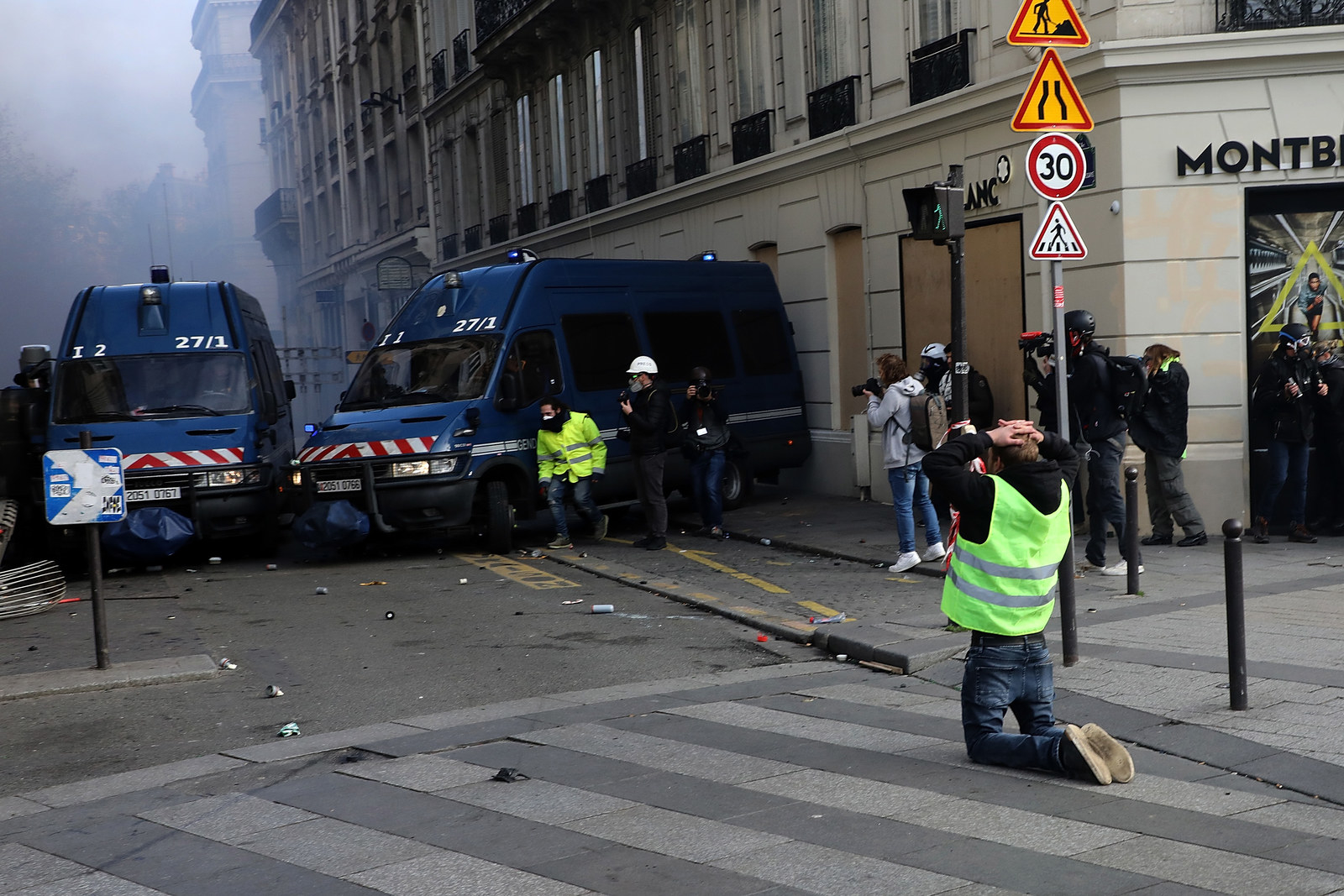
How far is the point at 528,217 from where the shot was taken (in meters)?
28.3

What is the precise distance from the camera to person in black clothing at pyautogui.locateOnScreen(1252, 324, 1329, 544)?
38.2 ft

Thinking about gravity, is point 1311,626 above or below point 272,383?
below

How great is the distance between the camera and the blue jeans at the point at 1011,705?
5.50m

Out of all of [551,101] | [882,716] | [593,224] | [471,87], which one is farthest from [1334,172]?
[471,87]

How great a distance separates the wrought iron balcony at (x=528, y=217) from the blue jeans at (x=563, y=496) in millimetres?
15166

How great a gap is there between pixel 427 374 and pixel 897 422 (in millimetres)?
4785

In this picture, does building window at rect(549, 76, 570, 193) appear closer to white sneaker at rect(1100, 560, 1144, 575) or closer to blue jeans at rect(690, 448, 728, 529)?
blue jeans at rect(690, 448, 728, 529)

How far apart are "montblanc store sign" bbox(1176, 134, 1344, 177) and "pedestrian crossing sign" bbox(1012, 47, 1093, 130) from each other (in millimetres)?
4177

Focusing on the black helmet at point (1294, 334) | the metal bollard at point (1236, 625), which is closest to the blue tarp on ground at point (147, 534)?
the metal bollard at point (1236, 625)

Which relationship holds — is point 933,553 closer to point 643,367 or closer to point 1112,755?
point 643,367

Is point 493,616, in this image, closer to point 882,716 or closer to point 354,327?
point 882,716

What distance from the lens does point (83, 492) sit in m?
8.17

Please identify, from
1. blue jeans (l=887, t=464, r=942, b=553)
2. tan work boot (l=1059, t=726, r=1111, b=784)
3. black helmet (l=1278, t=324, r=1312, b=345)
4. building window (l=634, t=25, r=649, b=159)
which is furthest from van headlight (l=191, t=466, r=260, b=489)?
building window (l=634, t=25, r=649, b=159)

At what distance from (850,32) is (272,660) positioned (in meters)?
10.8
